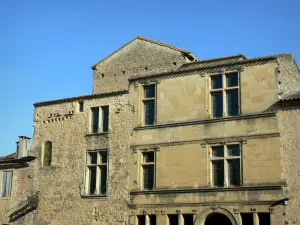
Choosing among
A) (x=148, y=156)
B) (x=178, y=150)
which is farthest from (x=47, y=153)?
(x=178, y=150)

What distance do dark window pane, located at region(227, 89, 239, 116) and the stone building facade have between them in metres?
0.04

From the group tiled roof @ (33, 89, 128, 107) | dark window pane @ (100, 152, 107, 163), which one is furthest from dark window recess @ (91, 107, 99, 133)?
dark window pane @ (100, 152, 107, 163)

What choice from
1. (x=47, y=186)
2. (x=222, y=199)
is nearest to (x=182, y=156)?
(x=222, y=199)

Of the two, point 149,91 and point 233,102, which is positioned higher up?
point 149,91

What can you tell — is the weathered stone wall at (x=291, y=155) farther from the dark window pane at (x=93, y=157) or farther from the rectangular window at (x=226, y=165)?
the dark window pane at (x=93, y=157)

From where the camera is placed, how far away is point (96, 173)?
22.7 meters

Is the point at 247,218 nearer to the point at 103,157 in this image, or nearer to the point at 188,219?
the point at 188,219

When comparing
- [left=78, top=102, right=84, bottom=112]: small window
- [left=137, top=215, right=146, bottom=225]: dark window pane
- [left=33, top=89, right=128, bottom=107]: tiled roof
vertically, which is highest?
[left=33, top=89, right=128, bottom=107]: tiled roof

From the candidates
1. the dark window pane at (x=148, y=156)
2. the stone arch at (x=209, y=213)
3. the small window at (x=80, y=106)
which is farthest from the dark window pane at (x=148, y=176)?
the small window at (x=80, y=106)

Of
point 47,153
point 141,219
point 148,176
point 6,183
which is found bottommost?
point 141,219

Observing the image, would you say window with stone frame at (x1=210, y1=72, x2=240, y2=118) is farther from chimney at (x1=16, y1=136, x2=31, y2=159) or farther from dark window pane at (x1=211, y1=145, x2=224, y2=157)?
Answer: chimney at (x1=16, y1=136, x2=31, y2=159)

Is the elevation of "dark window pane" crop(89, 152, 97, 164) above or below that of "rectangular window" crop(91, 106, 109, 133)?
below

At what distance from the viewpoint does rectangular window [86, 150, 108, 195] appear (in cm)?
2252

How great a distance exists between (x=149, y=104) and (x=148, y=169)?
9.76 feet
